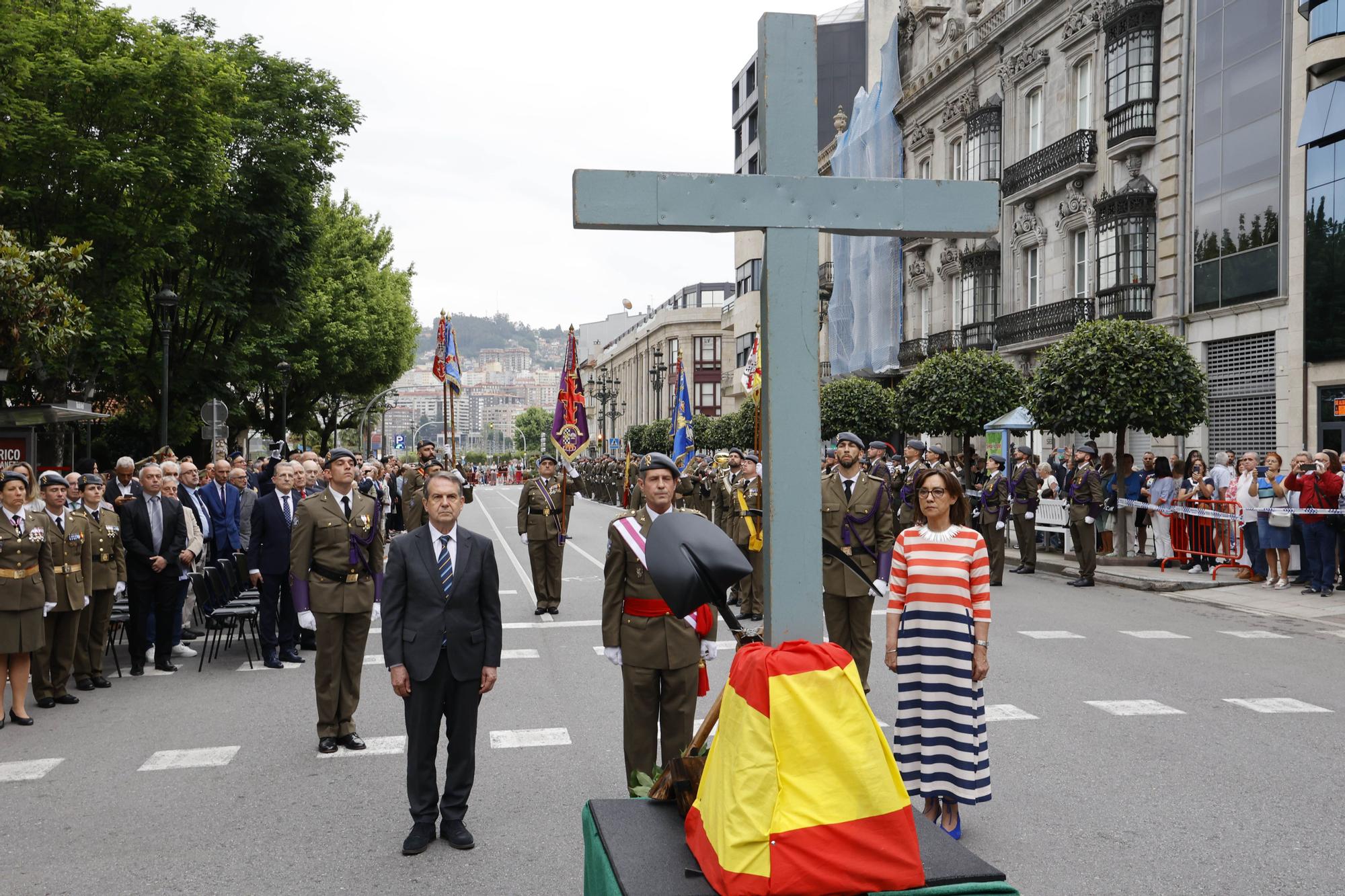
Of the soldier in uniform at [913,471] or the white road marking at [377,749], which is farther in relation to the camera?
the soldier in uniform at [913,471]

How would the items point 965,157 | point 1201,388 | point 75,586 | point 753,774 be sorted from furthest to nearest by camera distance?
point 965,157 → point 1201,388 → point 75,586 → point 753,774

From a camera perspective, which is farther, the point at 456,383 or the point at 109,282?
the point at 456,383

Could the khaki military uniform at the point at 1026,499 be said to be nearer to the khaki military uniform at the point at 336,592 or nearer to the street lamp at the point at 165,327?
the khaki military uniform at the point at 336,592

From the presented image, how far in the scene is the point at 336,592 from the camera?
7.18 meters

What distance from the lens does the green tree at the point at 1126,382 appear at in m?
17.8

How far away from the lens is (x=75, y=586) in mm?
8641

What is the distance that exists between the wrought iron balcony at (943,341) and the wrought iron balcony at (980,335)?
717 mm

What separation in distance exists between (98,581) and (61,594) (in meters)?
0.80

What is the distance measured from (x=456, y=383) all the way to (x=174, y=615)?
15984mm

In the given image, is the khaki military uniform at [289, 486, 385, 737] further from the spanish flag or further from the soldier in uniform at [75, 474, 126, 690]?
the spanish flag

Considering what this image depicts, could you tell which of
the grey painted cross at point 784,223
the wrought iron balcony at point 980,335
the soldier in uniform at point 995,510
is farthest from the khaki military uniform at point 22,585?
the wrought iron balcony at point 980,335

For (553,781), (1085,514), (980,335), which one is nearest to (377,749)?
(553,781)

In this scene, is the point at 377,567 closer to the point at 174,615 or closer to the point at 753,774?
the point at 174,615

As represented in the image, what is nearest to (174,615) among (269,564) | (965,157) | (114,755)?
(269,564)
